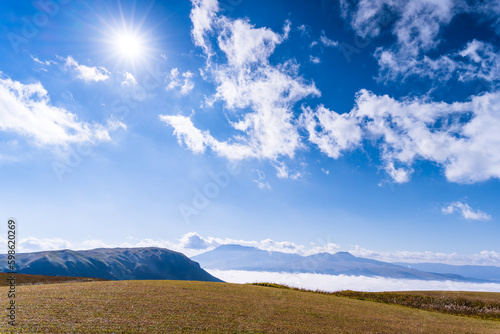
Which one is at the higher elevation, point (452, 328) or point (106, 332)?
point (106, 332)

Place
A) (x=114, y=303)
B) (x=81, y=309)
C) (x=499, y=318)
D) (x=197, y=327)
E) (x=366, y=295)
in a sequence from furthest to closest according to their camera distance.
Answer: (x=366, y=295) < (x=499, y=318) < (x=114, y=303) < (x=81, y=309) < (x=197, y=327)

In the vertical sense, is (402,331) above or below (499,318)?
above

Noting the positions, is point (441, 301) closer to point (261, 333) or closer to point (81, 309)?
point (261, 333)

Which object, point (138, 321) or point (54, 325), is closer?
point (54, 325)

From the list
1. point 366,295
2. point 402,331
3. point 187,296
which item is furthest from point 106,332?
point 366,295

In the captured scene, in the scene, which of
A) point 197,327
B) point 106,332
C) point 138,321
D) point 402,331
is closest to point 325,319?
point 402,331

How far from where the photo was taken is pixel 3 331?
1723cm

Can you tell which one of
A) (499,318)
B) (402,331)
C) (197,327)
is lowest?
(499,318)

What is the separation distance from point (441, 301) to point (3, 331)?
228 ft

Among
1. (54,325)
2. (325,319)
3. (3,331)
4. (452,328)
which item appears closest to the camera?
(3,331)

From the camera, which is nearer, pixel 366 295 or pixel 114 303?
pixel 114 303

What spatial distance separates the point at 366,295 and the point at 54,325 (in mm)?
63196

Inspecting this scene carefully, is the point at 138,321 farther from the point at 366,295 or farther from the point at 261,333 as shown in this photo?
the point at 366,295

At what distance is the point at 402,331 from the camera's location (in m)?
26.7
